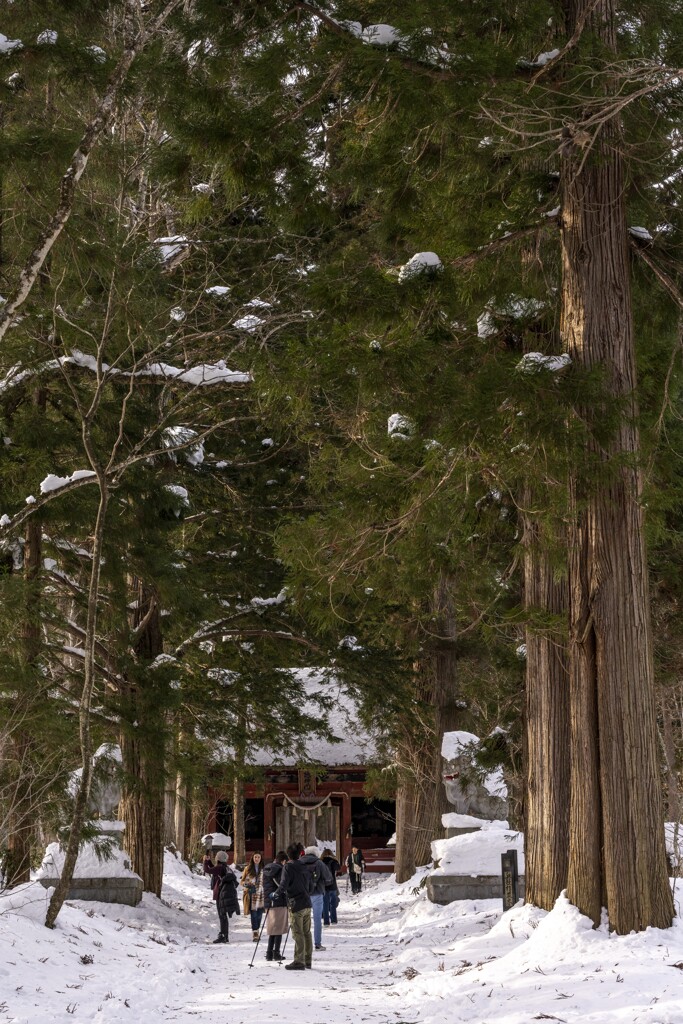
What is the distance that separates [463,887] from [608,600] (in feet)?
30.5

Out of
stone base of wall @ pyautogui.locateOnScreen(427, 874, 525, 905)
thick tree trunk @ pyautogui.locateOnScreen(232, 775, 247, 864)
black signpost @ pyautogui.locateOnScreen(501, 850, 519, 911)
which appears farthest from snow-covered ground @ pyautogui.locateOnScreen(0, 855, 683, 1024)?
thick tree trunk @ pyautogui.locateOnScreen(232, 775, 247, 864)

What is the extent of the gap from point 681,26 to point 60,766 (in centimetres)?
983

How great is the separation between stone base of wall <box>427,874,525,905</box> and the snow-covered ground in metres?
1.00

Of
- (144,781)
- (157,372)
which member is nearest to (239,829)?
(144,781)

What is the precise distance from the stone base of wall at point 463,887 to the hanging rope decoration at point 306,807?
20124mm

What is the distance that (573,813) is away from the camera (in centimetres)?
855

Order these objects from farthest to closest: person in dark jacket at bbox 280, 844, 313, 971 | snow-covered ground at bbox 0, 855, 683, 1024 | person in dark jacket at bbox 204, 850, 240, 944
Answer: person in dark jacket at bbox 204, 850, 240, 944, person in dark jacket at bbox 280, 844, 313, 971, snow-covered ground at bbox 0, 855, 683, 1024

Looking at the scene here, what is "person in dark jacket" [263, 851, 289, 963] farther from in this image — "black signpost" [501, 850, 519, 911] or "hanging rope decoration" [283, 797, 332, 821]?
"hanging rope decoration" [283, 797, 332, 821]

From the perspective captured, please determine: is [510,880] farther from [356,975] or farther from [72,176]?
[72,176]

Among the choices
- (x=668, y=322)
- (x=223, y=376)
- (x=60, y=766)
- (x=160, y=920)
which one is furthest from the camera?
(x=160, y=920)

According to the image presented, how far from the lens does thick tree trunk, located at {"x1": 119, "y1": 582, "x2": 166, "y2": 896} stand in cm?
1512

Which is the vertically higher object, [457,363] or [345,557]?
[457,363]

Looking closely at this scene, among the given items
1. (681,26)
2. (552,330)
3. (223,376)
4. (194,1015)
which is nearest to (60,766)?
(194,1015)

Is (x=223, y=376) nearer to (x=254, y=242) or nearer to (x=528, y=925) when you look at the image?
(x=254, y=242)
